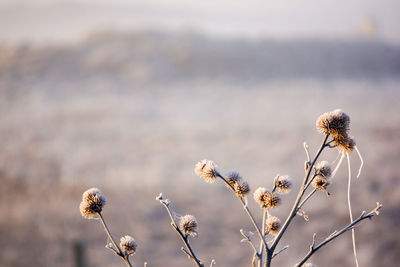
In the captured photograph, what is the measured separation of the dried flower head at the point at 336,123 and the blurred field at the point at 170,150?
589 centimetres

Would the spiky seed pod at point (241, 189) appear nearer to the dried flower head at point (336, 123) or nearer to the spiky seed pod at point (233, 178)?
the spiky seed pod at point (233, 178)

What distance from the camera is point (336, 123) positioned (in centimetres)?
98

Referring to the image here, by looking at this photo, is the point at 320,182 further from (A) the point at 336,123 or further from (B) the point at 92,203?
(B) the point at 92,203

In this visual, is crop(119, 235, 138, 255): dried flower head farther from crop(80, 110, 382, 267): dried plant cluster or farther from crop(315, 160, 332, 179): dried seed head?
crop(315, 160, 332, 179): dried seed head

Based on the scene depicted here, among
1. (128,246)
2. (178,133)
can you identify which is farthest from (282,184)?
(178,133)

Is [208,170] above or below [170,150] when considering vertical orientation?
below

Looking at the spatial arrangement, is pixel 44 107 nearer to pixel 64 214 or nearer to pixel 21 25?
pixel 64 214

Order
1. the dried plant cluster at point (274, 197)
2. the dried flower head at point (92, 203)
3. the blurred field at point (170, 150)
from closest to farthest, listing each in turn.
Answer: the dried plant cluster at point (274, 197)
the dried flower head at point (92, 203)
the blurred field at point (170, 150)

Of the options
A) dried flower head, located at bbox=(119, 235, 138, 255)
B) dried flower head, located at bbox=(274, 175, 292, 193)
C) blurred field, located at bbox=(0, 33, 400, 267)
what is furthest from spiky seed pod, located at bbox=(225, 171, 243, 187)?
blurred field, located at bbox=(0, 33, 400, 267)

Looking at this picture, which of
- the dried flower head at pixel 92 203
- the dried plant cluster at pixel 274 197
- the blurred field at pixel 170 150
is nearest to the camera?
the dried plant cluster at pixel 274 197

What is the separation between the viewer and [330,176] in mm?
1021

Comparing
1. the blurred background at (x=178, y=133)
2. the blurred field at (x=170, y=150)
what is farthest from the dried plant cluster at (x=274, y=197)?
the blurred field at (x=170, y=150)

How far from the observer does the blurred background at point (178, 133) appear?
23.4 ft

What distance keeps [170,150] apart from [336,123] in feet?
35.8
